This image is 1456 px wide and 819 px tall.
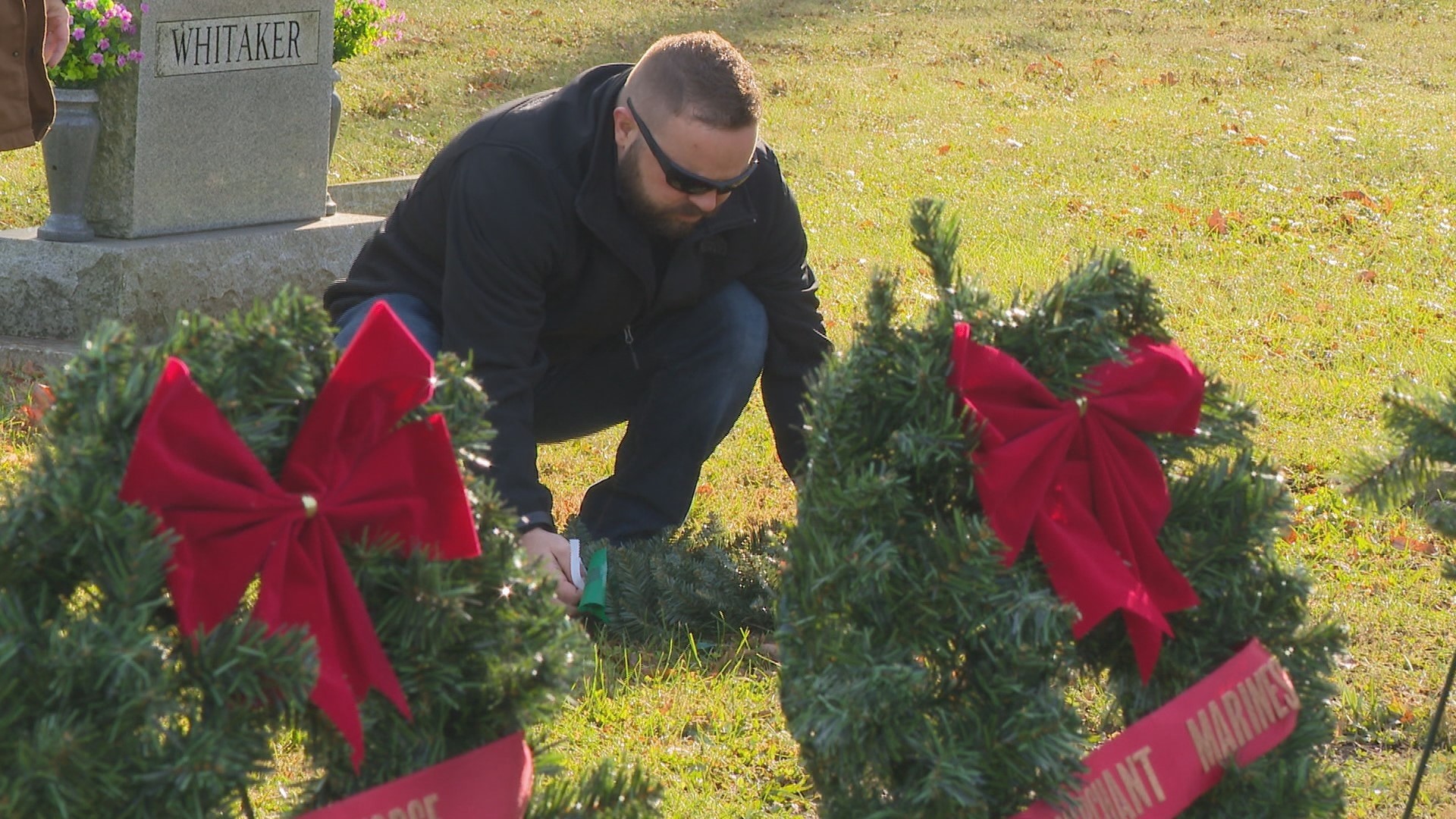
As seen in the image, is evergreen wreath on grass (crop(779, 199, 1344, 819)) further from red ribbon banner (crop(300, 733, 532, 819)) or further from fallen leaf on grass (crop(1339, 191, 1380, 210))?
fallen leaf on grass (crop(1339, 191, 1380, 210))

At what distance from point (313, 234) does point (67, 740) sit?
4.04 metres

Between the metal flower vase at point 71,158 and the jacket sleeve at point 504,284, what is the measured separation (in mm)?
2310

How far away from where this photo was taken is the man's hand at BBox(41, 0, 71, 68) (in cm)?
347

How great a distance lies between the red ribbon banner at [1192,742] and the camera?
1.60 meters

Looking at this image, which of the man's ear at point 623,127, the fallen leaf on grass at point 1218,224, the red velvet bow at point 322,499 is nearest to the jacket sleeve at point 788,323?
the man's ear at point 623,127

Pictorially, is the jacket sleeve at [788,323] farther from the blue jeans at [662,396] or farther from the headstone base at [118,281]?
the headstone base at [118,281]

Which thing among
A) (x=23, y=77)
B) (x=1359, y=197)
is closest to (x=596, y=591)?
(x=23, y=77)

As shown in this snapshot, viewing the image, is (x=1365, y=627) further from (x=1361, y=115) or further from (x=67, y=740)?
(x=1361, y=115)

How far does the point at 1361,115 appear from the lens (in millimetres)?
9945

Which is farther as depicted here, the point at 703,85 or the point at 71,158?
the point at 71,158

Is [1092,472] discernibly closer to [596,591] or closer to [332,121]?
[596,591]

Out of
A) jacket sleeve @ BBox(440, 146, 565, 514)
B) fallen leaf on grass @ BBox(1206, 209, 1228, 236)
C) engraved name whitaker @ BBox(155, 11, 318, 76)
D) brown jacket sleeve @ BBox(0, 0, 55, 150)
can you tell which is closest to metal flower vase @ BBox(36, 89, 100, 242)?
engraved name whitaker @ BBox(155, 11, 318, 76)

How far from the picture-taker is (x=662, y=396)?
324 centimetres

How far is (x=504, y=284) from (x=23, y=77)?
124 centimetres
